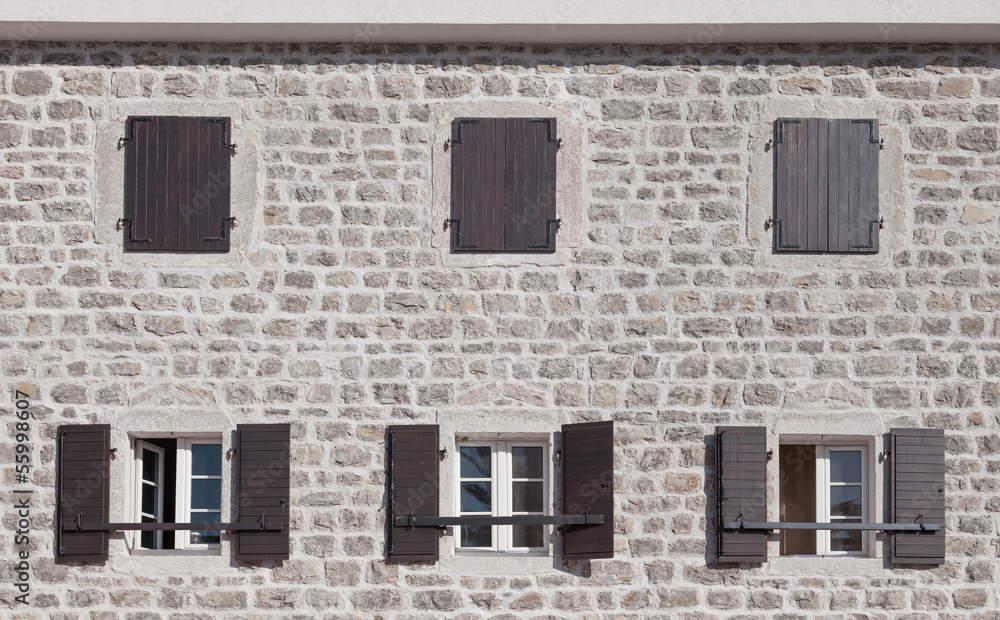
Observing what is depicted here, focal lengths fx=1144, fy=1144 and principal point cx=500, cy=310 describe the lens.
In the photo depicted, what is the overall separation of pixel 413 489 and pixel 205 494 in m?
1.41

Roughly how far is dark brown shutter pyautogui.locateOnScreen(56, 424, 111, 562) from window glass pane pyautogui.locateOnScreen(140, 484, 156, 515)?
0.31 metres

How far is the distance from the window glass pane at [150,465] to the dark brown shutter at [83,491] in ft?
1.01

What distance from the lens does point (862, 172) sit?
747cm

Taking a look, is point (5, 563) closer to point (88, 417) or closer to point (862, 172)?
point (88, 417)

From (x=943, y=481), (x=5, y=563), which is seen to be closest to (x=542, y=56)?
(x=943, y=481)

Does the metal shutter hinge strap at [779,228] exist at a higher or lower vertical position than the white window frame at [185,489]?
higher

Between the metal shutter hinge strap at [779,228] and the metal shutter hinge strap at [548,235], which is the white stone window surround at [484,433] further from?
the metal shutter hinge strap at [779,228]

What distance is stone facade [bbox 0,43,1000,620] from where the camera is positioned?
7203mm

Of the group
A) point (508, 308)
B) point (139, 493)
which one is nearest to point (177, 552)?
point (139, 493)

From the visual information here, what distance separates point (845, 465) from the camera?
7492 millimetres

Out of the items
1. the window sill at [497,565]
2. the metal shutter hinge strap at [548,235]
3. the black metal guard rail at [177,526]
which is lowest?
the window sill at [497,565]

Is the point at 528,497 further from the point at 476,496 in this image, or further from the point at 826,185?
the point at 826,185
